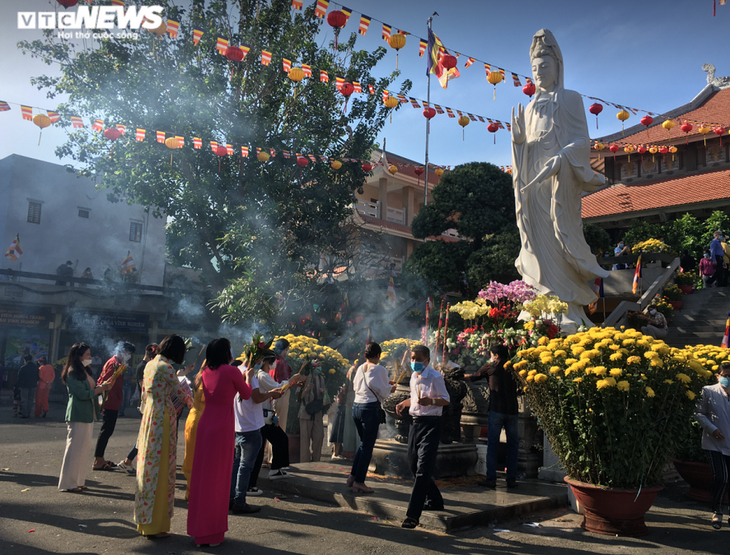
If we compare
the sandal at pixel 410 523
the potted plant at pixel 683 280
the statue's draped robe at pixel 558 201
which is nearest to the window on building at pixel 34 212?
the statue's draped robe at pixel 558 201

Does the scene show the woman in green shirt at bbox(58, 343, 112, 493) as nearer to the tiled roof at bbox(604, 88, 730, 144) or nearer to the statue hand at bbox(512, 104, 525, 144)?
the statue hand at bbox(512, 104, 525, 144)

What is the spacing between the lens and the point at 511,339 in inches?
342

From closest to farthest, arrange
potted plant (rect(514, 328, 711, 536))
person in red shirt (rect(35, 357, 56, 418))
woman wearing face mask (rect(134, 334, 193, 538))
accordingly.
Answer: woman wearing face mask (rect(134, 334, 193, 538)) → potted plant (rect(514, 328, 711, 536)) → person in red shirt (rect(35, 357, 56, 418))

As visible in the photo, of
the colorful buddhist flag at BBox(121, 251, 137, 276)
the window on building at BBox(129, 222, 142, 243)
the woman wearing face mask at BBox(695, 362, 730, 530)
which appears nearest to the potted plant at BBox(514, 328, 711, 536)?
the woman wearing face mask at BBox(695, 362, 730, 530)

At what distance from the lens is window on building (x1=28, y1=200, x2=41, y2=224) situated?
80.9 feet

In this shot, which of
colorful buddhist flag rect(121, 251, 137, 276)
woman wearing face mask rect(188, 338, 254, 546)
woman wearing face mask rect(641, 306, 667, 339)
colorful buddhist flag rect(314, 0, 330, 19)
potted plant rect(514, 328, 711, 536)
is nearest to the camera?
woman wearing face mask rect(188, 338, 254, 546)

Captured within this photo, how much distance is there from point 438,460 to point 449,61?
880 centimetres

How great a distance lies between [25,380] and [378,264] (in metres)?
10.7

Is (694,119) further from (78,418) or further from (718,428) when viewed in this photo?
(78,418)

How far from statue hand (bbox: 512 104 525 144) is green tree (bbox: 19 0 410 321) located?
295 inches

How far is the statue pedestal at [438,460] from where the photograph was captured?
744 cm

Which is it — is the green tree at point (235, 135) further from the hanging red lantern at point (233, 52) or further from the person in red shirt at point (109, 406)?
the person in red shirt at point (109, 406)

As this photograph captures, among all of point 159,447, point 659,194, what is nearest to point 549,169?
point 159,447

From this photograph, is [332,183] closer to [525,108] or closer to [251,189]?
[251,189]
